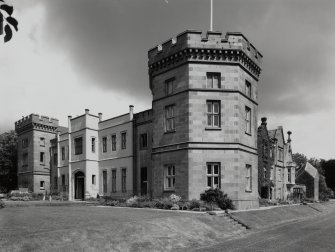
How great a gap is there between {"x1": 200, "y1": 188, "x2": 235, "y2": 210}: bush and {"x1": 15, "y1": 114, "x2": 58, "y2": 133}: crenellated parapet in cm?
3329

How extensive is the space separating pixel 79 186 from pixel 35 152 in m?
11.9

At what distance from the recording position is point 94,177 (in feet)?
130

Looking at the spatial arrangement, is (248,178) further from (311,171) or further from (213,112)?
(311,171)

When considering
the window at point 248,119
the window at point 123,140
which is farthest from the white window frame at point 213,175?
the window at point 123,140

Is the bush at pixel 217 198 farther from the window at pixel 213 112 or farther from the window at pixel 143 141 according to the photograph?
the window at pixel 143 141

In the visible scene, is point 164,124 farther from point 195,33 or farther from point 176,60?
point 195,33

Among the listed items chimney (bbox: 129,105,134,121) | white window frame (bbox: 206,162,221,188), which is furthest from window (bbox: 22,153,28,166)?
white window frame (bbox: 206,162,221,188)

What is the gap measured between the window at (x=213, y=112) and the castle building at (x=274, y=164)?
18983mm

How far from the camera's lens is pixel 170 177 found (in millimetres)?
26312

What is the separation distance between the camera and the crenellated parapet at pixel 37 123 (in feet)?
162

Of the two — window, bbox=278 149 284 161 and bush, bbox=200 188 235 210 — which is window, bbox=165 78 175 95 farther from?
window, bbox=278 149 284 161

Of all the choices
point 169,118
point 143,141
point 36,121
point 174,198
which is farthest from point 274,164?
point 36,121

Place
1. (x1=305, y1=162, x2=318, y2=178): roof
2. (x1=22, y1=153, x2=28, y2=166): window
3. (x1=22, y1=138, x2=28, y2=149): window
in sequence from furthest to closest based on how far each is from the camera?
(x1=305, y1=162, x2=318, y2=178): roof, (x1=22, y1=138, x2=28, y2=149): window, (x1=22, y1=153, x2=28, y2=166): window

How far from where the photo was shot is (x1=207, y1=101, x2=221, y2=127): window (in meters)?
25.7
